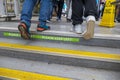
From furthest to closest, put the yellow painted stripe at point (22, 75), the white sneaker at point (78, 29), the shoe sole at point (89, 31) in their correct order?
1. the white sneaker at point (78, 29)
2. the shoe sole at point (89, 31)
3. the yellow painted stripe at point (22, 75)

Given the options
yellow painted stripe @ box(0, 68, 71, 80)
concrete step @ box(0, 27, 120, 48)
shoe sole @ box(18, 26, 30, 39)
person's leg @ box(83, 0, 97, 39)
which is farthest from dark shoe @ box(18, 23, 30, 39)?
person's leg @ box(83, 0, 97, 39)

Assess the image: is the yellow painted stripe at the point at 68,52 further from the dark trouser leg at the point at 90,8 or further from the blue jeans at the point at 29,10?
the dark trouser leg at the point at 90,8

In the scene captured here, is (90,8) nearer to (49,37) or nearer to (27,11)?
(49,37)

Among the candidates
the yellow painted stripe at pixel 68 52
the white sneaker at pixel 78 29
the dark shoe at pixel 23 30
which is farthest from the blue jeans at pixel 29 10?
the white sneaker at pixel 78 29

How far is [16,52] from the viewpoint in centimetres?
281

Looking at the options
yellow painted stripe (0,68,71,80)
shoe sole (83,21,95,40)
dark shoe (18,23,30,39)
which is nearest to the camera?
yellow painted stripe (0,68,71,80)

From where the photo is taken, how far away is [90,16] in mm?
2750

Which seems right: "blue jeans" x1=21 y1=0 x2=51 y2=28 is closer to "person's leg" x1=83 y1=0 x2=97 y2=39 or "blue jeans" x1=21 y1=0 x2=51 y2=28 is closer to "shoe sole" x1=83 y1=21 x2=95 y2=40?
"person's leg" x1=83 y1=0 x2=97 y2=39

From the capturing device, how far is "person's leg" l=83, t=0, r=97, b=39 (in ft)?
8.72

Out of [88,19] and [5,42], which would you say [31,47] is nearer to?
[5,42]

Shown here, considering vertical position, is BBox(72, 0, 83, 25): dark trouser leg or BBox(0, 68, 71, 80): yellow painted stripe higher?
BBox(72, 0, 83, 25): dark trouser leg

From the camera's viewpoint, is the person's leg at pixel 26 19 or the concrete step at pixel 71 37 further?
the person's leg at pixel 26 19

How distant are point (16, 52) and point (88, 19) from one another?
1.01m

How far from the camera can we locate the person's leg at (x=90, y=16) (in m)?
2.66
